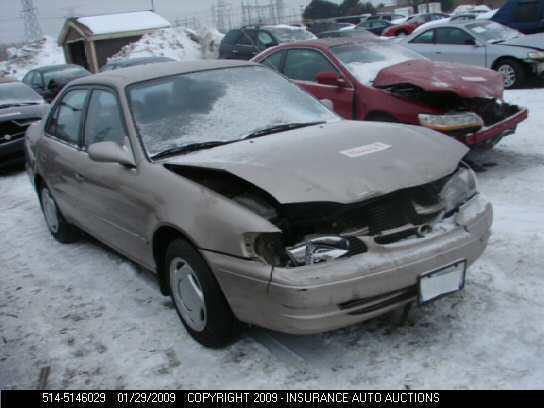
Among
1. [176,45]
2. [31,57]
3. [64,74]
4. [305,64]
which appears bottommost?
[31,57]

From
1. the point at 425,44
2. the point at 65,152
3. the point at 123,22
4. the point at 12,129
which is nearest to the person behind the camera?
the point at 65,152

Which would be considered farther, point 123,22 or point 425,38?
point 123,22

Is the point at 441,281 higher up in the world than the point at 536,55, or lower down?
higher up

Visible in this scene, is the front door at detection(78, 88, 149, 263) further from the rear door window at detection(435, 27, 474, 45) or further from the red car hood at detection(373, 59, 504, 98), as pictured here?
the rear door window at detection(435, 27, 474, 45)

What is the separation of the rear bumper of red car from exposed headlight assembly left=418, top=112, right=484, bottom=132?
0.09m

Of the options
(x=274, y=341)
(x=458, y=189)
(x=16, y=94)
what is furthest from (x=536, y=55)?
(x=274, y=341)

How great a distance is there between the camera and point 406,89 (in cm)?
604

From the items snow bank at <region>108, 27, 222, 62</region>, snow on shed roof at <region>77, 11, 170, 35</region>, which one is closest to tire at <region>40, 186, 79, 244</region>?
snow bank at <region>108, 27, 222, 62</region>

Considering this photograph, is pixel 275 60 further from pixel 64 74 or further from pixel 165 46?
pixel 165 46

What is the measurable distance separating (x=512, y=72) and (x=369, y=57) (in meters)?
5.41

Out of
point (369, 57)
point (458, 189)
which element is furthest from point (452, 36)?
point (458, 189)

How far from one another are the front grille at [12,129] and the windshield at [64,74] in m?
7.19

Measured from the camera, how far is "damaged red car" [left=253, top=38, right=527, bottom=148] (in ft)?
18.6

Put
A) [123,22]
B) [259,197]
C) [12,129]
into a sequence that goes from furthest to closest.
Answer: [123,22] → [12,129] → [259,197]
